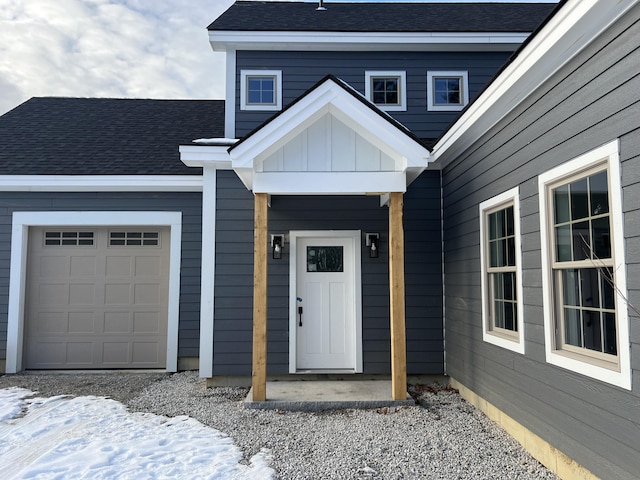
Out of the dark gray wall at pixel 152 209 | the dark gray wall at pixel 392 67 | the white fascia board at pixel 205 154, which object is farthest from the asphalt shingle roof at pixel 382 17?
the dark gray wall at pixel 152 209

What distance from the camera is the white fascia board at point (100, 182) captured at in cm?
674

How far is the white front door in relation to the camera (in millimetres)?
5953

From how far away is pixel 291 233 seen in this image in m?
6.00

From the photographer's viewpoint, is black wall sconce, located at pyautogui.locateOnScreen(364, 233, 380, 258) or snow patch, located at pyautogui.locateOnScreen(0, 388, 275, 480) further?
black wall sconce, located at pyautogui.locateOnScreen(364, 233, 380, 258)

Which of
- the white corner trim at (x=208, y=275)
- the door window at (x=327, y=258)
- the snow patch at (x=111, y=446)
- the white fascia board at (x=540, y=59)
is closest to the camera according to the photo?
the white fascia board at (x=540, y=59)

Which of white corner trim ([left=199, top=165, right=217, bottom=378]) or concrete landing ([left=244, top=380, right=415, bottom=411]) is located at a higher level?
white corner trim ([left=199, top=165, right=217, bottom=378])

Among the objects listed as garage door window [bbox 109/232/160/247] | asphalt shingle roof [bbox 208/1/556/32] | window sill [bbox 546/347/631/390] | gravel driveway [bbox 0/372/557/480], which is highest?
asphalt shingle roof [bbox 208/1/556/32]

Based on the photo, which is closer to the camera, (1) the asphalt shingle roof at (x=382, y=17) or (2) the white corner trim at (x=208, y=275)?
(2) the white corner trim at (x=208, y=275)

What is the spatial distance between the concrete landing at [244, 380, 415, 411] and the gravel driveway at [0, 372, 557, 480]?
116 mm

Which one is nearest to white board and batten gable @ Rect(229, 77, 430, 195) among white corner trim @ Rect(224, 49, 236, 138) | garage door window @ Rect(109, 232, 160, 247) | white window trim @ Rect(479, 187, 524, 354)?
white window trim @ Rect(479, 187, 524, 354)

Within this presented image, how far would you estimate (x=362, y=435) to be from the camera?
3986 mm

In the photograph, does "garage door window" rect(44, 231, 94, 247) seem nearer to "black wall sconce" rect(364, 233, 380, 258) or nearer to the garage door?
the garage door

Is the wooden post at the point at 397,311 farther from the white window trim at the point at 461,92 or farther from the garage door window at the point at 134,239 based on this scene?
the garage door window at the point at 134,239

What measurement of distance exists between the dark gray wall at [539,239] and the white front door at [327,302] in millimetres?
1357
